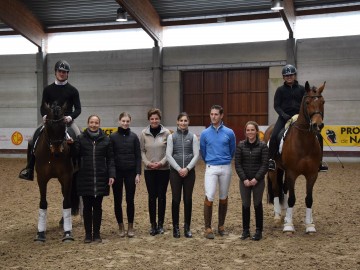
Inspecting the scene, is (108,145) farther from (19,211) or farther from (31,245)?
(19,211)

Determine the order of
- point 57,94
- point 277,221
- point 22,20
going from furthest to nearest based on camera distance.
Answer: point 22,20, point 277,221, point 57,94

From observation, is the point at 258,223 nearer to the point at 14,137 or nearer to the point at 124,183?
the point at 124,183

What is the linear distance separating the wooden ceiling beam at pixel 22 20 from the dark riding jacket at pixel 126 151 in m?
12.7

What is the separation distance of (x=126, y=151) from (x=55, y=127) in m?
1.00

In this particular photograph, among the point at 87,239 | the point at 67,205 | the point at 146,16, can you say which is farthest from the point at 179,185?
the point at 146,16

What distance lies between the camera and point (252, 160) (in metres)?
5.67

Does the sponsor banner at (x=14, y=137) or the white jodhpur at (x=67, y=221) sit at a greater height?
the sponsor banner at (x=14, y=137)

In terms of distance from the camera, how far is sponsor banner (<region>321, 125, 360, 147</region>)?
15.7 m

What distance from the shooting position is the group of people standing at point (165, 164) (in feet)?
18.4

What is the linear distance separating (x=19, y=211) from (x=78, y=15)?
12250 millimetres

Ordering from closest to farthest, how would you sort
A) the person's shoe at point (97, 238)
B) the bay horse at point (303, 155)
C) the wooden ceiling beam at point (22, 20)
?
1. the person's shoe at point (97, 238)
2. the bay horse at point (303, 155)
3. the wooden ceiling beam at point (22, 20)

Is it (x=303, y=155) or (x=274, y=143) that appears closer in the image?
(x=303, y=155)

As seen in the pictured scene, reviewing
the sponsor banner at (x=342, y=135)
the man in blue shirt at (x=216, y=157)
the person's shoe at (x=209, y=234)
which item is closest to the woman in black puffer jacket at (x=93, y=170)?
the man in blue shirt at (x=216, y=157)

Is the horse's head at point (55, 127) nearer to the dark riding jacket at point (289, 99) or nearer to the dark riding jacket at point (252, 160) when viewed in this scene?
the dark riding jacket at point (252, 160)
